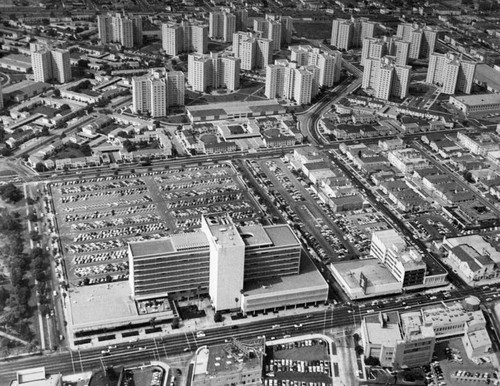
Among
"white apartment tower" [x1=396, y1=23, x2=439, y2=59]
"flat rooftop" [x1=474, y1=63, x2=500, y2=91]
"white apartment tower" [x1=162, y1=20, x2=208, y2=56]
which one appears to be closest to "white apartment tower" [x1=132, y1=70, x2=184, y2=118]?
"white apartment tower" [x1=162, y1=20, x2=208, y2=56]

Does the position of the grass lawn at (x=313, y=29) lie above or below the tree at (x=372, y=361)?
above

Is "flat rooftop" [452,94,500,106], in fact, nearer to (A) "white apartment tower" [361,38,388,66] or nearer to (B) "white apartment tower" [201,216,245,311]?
(A) "white apartment tower" [361,38,388,66]

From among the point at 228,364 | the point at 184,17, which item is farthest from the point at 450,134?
the point at 184,17

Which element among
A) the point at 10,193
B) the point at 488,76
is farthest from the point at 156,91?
the point at 488,76

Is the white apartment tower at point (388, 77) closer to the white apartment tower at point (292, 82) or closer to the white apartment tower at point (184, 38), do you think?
the white apartment tower at point (292, 82)

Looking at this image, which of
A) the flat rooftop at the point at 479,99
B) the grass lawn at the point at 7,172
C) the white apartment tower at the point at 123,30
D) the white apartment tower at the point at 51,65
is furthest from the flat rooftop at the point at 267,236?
the white apartment tower at the point at 123,30

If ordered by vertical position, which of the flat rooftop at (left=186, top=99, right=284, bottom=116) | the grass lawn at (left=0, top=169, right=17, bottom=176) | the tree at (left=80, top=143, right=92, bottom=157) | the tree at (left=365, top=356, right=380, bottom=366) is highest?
the flat rooftop at (left=186, top=99, right=284, bottom=116)
